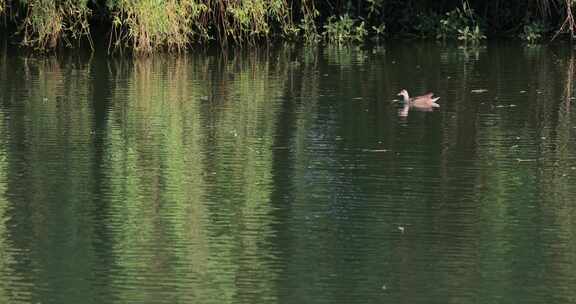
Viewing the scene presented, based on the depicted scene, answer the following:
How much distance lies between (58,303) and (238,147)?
5666 mm

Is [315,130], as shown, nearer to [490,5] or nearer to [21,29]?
[21,29]

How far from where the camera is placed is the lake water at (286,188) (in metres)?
10.1

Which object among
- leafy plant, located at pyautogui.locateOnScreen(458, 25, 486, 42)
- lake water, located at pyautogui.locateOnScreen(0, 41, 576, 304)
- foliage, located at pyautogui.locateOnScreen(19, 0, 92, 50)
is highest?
foliage, located at pyautogui.locateOnScreen(19, 0, 92, 50)

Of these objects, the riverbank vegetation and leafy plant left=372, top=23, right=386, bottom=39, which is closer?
the riverbank vegetation

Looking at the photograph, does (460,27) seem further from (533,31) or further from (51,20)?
(51,20)

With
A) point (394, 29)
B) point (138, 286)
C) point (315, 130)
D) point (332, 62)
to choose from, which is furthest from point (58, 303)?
point (394, 29)

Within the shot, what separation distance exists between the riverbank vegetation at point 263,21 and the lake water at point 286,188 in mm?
1789

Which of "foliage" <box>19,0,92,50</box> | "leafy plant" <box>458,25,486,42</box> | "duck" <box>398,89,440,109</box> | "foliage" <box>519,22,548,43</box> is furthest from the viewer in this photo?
"leafy plant" <box>458,25,486,42</box>

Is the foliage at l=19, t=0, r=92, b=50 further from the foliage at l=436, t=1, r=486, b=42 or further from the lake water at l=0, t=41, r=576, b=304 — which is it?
the foliage at l=436, t=1, r=486, b=42

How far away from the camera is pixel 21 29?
23531mm

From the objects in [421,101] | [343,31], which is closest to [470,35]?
[343,31]

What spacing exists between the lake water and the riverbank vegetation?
1.79m

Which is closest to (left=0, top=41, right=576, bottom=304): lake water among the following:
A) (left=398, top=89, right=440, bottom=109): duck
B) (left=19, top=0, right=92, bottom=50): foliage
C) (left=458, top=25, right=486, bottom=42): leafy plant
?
(left=398, top=89, right=440, bottom=109): duck

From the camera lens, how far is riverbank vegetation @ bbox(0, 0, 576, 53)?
22.9 m
